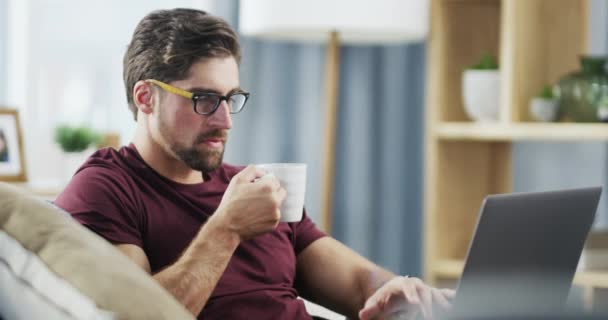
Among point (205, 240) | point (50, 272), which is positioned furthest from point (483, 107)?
point (50, 272)

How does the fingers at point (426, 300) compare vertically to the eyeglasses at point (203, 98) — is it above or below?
below

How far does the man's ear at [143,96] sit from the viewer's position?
172 centimetres

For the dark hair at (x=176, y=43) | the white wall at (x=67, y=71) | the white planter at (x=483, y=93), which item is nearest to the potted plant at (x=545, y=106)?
the white planter at (x=483, y=93)

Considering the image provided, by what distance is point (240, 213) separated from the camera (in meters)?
1.52

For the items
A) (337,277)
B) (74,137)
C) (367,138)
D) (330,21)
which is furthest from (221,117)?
(367,138)

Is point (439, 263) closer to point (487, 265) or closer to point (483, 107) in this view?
point (483, 107)

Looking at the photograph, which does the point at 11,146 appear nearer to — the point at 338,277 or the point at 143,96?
the point at 143,96

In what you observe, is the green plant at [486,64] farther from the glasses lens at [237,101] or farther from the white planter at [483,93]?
the glasses lens at [237,101]

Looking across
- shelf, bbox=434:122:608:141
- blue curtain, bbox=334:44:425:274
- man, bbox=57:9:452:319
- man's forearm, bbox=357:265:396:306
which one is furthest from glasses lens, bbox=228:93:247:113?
blue curtain, bbox=334:44:425:274

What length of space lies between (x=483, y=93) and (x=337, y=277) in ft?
4.73

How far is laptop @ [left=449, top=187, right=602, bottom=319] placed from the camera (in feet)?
4.01

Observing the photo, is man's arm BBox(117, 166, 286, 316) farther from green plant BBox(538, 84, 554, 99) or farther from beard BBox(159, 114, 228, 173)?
green plant BBox(538, 84, 554, 99)

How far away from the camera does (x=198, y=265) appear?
4.83ft

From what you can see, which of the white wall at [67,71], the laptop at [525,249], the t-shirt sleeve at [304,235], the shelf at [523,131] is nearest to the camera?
the laptop at [525,249]
